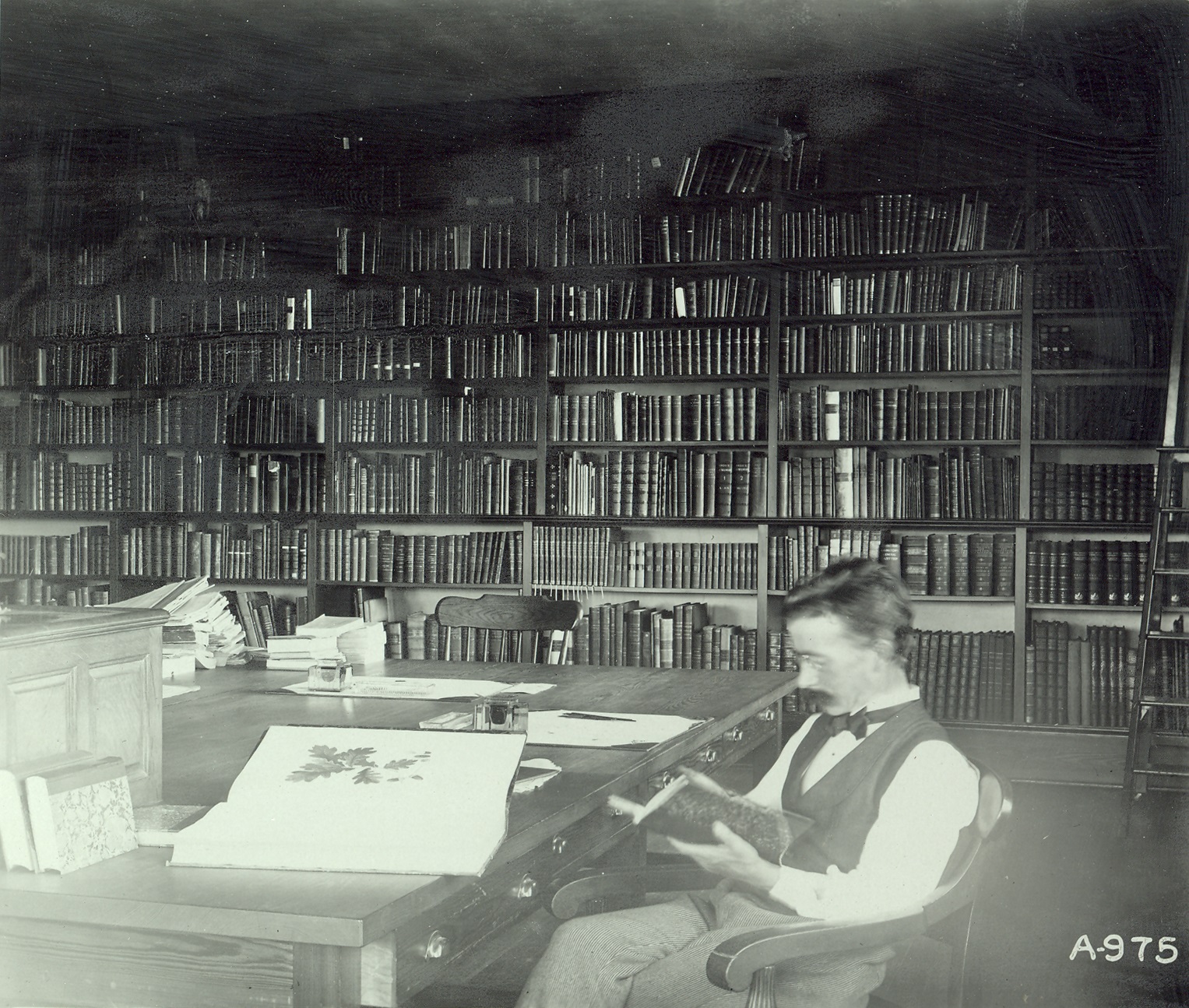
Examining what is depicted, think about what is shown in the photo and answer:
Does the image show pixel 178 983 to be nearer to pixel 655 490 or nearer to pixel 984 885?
pixel 984 885

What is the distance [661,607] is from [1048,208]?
2.23 metres

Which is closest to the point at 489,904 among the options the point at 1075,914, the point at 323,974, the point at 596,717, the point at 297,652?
the point at 323,974

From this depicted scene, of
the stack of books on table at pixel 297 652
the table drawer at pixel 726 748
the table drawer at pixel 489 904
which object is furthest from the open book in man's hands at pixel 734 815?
the stack of books on table at pixel 297 652

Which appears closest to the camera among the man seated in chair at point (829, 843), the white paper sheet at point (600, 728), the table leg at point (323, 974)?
the table leg at point (323, 974)

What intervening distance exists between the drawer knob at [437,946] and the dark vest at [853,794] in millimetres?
604

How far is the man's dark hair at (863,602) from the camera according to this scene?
1.76m

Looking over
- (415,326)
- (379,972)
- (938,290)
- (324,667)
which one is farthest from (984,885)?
(415,326)

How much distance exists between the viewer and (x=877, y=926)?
4.64ft

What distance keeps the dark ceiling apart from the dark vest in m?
3.67

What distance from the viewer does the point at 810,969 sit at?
4.88 feet

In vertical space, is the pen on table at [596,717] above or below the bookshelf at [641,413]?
below

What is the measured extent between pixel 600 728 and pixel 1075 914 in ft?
5.98

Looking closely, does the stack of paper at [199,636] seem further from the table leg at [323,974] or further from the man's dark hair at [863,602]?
the table leg at [323,974]

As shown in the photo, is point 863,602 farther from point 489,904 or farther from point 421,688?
point 421,688
